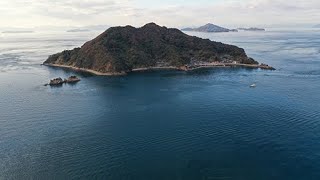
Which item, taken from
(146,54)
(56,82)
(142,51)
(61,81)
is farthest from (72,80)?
(146,54)

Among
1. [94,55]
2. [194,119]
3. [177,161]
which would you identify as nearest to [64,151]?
[177,161]

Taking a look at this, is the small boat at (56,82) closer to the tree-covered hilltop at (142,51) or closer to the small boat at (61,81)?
the small boat at (61,81)

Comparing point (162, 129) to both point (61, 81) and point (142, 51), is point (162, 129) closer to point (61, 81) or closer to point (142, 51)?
point (61, 81)

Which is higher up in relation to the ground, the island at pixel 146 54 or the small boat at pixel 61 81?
the island at pixel 146 54

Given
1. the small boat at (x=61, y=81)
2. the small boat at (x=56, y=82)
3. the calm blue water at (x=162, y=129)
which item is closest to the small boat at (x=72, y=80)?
the small boat at (x=61, y=81)

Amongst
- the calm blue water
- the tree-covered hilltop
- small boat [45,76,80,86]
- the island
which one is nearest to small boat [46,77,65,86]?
small boat [45,76,80,86]

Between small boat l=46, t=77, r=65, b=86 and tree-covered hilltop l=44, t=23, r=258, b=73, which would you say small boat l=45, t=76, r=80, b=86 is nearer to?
small boat l=46, t=77, r=65, b=86
